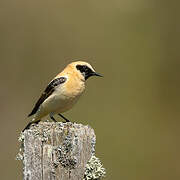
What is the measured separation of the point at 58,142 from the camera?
4246 mm

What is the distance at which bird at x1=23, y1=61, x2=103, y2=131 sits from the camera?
650 centimetres

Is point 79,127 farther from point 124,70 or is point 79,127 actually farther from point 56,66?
point 124,70

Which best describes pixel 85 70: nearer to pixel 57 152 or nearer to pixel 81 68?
pixel 81 68

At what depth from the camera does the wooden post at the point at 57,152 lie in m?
4.16

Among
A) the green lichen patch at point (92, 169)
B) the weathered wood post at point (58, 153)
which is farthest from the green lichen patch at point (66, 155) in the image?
the green lichen patch at point (92, 169)

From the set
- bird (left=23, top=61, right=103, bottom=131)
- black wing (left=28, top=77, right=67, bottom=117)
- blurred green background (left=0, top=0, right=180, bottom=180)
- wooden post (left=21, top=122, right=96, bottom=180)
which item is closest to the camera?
wooden post (left=21, top=122, right=96, bottom=180)

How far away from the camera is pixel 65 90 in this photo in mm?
6520

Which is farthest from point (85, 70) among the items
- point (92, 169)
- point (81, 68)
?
point (92, 169)

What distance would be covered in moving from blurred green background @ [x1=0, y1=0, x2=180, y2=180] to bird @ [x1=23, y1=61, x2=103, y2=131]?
2.25 metres

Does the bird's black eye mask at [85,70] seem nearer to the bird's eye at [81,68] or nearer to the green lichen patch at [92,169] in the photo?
the bird's eye at [81,68]

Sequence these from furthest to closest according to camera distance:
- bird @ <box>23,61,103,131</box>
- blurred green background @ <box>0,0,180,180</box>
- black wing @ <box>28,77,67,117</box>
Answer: blurred green background @ <box>0,0,180,180</box> < black wing @ <box>28,77,67,117</box> < bird @ <box>23,61,103,131</box>

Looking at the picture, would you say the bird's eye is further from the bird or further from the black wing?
the black wing

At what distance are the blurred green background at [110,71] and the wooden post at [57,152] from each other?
4548mm

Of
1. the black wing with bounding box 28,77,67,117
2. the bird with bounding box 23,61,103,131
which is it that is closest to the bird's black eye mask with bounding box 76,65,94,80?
the bird with bounding box 23,61,103,131
